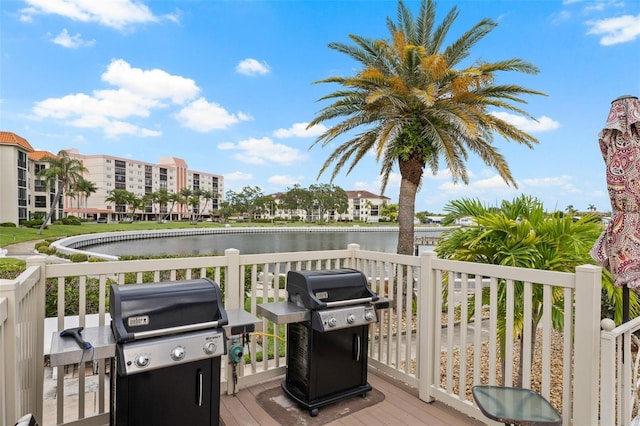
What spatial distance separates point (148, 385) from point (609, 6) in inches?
417

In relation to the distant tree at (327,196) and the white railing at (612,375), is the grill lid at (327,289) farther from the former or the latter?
the distant tree at (327,196)

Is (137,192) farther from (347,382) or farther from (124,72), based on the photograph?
(347,382)

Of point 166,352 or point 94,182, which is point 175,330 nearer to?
point 166,352

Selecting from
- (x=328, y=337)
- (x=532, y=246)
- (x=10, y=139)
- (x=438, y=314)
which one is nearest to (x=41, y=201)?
(x=10, y=139)

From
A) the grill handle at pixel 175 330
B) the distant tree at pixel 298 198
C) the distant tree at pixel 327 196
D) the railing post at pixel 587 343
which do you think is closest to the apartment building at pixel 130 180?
the distant tree at pixel 298 198

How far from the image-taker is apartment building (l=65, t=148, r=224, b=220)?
6775cm

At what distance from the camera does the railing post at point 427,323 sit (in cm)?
280

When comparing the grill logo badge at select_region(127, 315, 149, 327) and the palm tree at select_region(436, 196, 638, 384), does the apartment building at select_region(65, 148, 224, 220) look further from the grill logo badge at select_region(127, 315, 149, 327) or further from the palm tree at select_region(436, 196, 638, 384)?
the grill logo badge at select_region(127, 315, 149, 327)

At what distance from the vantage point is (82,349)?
175cm

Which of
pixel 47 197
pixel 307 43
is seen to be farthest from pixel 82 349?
pixel 47 197

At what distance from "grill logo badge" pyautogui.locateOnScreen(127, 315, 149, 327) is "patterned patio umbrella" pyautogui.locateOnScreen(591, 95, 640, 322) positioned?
8.88ft

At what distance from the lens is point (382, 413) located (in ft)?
8.71

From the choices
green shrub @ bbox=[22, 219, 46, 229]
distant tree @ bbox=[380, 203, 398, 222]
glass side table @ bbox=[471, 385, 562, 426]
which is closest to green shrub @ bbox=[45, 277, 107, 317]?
glass side table @ bbox=[471, 385, 562, 426]

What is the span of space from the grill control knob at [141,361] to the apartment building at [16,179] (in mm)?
39070
